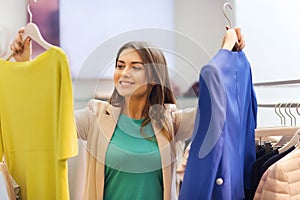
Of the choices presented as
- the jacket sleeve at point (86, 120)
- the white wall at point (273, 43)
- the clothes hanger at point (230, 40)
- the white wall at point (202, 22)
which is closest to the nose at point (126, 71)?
the jacket sleeve at point (86, 120)

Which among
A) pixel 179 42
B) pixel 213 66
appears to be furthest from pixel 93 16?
pixel 213 66

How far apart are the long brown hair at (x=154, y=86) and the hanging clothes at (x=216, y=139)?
6.2 inches

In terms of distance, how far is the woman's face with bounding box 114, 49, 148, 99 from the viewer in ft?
3.39

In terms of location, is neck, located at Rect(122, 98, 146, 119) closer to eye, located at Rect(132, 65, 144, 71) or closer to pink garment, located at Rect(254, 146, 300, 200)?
eye, located at Rect(132, 65, 144, 71)

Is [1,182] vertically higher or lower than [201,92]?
lower

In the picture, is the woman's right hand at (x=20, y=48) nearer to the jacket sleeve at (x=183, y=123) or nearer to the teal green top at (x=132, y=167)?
the teal green top at (x=132, y=167)

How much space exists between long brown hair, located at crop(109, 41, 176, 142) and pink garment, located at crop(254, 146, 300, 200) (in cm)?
26

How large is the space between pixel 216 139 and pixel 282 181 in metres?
0.20

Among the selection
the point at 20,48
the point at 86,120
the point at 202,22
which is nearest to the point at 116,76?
the point at 86,120

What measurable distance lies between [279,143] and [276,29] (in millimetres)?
766

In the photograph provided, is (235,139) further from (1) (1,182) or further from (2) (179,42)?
(1) (1,182)

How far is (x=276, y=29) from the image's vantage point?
6.09 ft

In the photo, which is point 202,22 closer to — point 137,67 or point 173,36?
point 173,36

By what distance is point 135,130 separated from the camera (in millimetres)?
1043
